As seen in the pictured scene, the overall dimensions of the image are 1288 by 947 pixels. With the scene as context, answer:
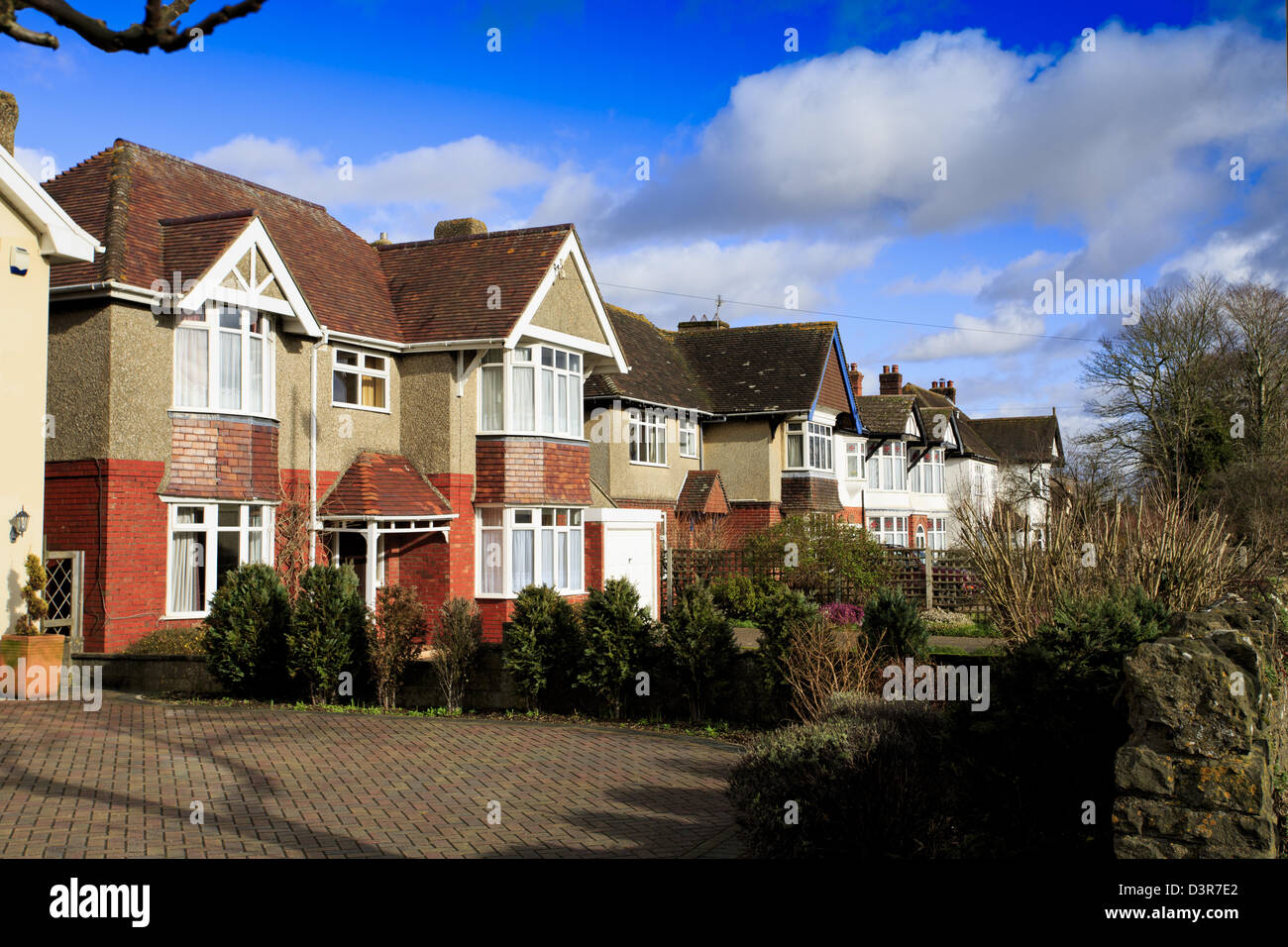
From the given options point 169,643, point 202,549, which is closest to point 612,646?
point 169,643

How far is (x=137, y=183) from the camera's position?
18812 mm

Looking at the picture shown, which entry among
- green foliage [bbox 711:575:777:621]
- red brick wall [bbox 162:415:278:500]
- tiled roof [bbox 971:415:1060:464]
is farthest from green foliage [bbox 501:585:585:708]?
tiled roof [bbox 971:415:1060:464]

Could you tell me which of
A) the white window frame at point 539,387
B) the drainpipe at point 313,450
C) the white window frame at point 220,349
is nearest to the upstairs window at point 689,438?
the white window frame at point 539,387

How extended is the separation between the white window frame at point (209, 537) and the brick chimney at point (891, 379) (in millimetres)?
36013

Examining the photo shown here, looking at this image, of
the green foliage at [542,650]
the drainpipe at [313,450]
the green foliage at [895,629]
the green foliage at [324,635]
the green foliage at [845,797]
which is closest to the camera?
the green foliage at [845,797]

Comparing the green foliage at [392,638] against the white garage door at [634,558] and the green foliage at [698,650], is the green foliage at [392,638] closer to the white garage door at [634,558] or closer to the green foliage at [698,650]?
the green foliage at [698,650]

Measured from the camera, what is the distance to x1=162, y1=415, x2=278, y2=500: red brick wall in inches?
679

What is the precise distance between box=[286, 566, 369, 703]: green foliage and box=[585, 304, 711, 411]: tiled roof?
1438cm

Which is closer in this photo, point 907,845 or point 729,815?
point 907,845

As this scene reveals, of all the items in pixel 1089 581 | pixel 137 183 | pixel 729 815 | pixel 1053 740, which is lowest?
pixel 729 815

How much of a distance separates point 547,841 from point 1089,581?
25.4 ft

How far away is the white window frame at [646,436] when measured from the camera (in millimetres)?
29875

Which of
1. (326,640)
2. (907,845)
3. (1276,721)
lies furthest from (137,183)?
(1276,721)
